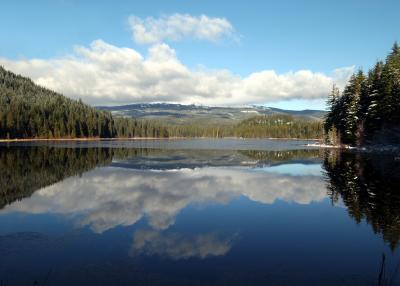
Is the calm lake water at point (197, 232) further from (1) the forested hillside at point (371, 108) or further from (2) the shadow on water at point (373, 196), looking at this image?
(1) the forested hillside at point (371, 108)

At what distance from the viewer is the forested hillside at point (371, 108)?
7862cm

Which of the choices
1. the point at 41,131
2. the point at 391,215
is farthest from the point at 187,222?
the point at 41,131

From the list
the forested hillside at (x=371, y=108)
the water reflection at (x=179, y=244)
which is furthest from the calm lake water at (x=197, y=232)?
the forested hillside at (x=371, y=108)

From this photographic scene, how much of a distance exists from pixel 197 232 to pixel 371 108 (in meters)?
78.5

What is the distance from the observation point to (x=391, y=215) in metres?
21.9

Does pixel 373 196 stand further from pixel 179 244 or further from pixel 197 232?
pixel 179 244

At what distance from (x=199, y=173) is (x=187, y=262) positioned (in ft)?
98.9

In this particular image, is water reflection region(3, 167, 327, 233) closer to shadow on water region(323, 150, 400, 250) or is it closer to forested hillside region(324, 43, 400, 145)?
shadow on water region(323, 150, 400, 250)

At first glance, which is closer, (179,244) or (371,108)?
(179,244)

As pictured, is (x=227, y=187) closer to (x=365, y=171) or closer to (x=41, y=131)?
(x=365, y=171)

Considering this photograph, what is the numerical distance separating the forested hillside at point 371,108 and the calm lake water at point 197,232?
49.1 m

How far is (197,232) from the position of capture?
62.9 feet

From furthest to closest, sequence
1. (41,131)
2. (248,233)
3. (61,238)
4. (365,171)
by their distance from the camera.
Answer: (41,131)
(365,171)
(248,233)
(61,238)

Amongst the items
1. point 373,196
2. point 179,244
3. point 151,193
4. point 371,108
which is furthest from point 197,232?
point 371,108
